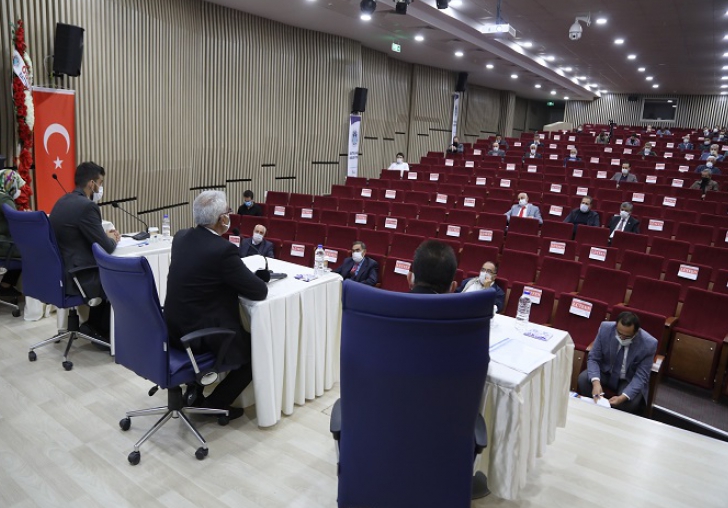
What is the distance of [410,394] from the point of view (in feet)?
5.20

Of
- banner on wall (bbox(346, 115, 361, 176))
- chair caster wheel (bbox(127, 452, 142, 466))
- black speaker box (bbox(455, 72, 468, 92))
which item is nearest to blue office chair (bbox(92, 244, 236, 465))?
chair caster wheel (bbox(127, 452, 142, 466))

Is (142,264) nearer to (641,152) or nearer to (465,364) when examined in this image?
(465,364)

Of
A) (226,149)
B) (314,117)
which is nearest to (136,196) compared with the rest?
(226,149)

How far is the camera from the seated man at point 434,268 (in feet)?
5.94

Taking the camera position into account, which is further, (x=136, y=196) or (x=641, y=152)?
(x=641, y=152)

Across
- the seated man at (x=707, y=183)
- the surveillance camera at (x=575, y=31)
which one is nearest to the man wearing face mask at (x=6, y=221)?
the surveillance camera at (x=575, y=31)

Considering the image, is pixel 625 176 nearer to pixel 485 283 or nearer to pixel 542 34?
pixel 542 34

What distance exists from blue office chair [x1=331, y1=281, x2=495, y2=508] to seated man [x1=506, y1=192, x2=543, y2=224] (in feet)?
20.4

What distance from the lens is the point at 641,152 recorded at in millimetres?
13016

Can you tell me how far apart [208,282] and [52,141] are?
4488mm

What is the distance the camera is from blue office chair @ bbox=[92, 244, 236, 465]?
8.07 feet

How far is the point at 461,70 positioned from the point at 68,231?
1500 cm

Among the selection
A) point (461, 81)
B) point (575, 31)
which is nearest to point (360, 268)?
point (575, 31)

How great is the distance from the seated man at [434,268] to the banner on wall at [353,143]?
10.7 meters
